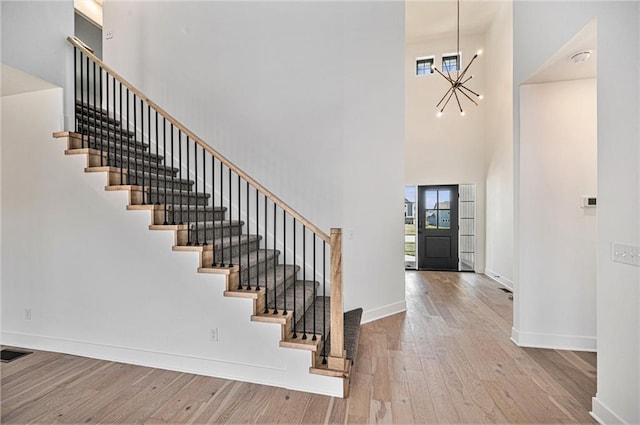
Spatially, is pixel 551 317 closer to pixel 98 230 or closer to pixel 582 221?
pixel 582 221

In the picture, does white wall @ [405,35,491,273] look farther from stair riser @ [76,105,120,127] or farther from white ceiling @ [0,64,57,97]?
white ceiling @ [0,64,57,97]

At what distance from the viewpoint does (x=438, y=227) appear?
Answer: 7.09 meters

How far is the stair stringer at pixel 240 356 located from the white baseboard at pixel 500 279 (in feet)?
15.0

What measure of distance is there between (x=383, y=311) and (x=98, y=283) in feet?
10.5

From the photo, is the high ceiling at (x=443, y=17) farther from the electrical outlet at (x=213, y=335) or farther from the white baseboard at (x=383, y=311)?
the electrical outlet at (x=213, y=335)

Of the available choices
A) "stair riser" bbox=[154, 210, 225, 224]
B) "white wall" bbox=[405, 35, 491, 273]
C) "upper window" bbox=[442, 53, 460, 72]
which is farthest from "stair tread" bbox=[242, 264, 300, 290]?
"upper window" bbox=[442, 53, 460, 72]

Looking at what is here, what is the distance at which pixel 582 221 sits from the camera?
301cm

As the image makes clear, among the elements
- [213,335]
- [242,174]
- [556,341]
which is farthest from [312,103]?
[556,341]

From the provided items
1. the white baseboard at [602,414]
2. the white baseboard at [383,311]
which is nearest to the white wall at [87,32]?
the white baseboard at [383,311]

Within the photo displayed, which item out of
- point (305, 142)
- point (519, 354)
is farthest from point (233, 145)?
point (519, 354)

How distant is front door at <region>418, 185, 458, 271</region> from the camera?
698 centimetres

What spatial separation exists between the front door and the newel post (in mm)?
5279

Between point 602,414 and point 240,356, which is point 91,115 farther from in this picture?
point 602,414

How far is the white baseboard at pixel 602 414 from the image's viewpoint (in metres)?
1.87
